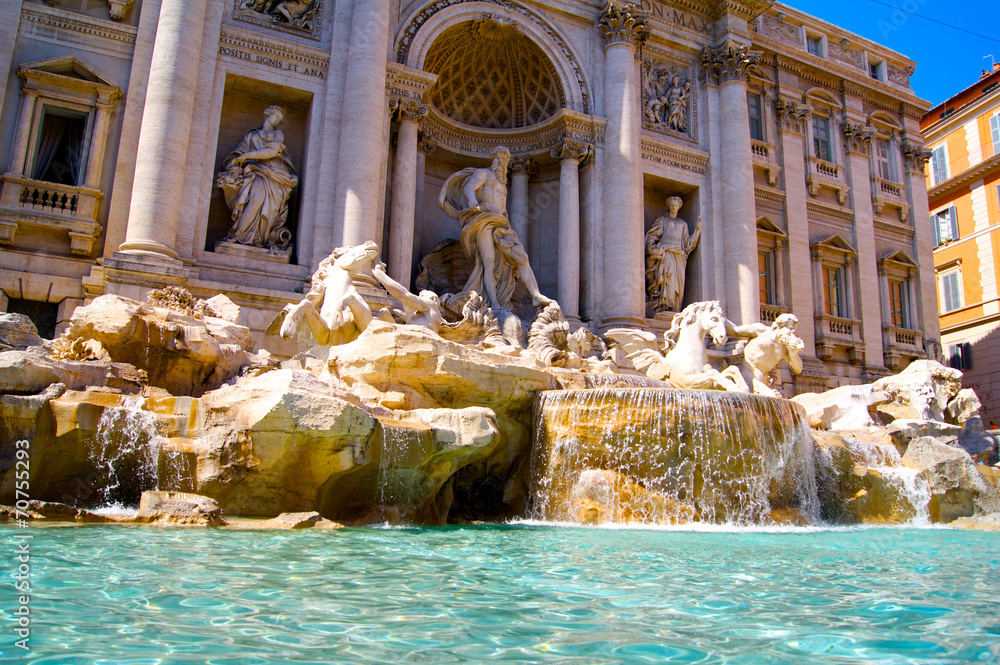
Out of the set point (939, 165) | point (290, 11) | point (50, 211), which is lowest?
point (50, 211)

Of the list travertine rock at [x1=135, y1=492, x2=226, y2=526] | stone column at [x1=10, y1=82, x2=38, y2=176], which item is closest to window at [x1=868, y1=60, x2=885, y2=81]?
stone column at [x1=10, y1=82, x2=38, y2=176]

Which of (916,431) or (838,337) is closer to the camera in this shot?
(916,431)

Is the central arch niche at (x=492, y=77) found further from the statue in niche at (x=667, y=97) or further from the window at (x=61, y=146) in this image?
the window at (x=61, y=146)

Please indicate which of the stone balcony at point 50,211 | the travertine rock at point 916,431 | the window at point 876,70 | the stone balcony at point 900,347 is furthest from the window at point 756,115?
the stone balcony at point 50,211

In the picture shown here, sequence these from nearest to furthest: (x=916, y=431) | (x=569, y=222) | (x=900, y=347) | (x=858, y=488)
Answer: (x=858, y=488) → (x=916, y=431) → (x=569, y=222) → (x=900, y=347)

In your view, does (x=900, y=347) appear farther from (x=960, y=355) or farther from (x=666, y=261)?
(x=666, y=261)

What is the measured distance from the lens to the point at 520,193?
60.5 ft

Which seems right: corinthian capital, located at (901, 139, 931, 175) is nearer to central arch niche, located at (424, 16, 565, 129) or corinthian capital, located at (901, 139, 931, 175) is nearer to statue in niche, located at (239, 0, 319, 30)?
central arch niche, located at (424, 16, 565, 129)

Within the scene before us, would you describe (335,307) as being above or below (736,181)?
below

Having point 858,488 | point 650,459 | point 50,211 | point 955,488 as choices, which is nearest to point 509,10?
point 50,211

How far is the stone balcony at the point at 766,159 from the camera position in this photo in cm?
2106

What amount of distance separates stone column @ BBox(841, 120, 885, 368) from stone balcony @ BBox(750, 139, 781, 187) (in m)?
3.14

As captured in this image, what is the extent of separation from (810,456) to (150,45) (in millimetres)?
13317

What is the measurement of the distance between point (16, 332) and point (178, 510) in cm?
395
